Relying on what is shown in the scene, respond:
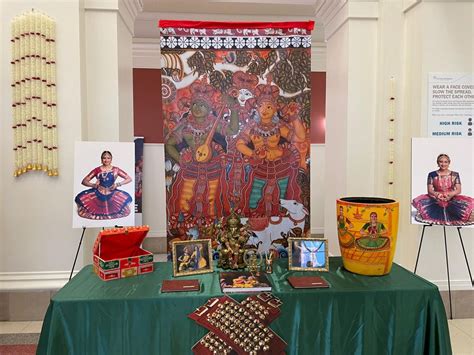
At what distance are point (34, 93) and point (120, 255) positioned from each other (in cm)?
161

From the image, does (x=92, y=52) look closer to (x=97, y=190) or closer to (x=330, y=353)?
(x=97, y=190)

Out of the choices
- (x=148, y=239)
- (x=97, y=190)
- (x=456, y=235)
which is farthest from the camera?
(x=148, y=239)

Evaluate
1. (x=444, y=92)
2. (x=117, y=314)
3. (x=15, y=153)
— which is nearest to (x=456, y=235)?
(x=444, y=92)

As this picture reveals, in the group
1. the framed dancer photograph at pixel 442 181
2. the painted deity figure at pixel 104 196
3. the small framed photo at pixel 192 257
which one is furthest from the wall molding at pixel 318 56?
the small framed photo at pixel 192 257

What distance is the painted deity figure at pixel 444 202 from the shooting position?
2.45 m

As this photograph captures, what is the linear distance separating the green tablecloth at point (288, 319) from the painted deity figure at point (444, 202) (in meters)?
0.80

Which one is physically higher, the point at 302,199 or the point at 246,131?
the point at 246,131

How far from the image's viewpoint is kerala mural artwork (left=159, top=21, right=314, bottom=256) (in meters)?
2.79

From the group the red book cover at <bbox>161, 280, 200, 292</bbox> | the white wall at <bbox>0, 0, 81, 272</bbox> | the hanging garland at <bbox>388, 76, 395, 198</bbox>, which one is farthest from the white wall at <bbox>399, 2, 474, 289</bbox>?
the white wall at <bbox>0, 0, 81, 272</bbox>

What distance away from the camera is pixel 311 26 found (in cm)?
278

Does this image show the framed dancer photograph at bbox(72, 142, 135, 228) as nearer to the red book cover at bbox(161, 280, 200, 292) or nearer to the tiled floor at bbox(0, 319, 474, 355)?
the red book cover at bbox(161, 280, 200, 292)

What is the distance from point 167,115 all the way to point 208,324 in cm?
164

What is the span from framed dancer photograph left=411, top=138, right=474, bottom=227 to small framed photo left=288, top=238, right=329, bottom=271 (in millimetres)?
834

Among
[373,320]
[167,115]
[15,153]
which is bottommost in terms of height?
[373,320]
